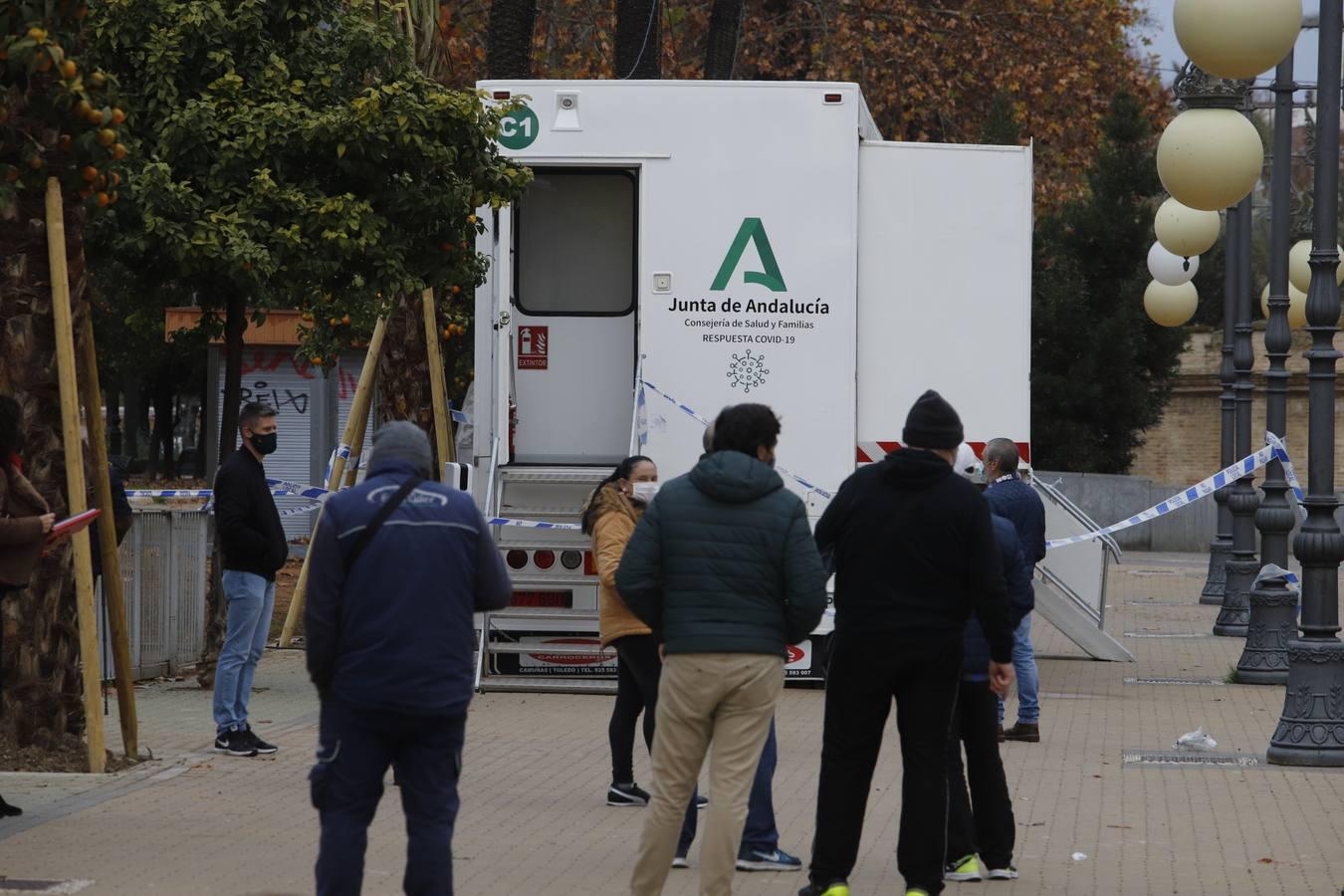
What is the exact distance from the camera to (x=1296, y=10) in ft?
34.7

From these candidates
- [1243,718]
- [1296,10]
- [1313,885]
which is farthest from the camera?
[1243,718]

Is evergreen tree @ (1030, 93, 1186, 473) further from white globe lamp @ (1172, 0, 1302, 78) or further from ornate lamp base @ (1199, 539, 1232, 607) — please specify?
white globe lamp @ (1172, 0, 1302, 78)

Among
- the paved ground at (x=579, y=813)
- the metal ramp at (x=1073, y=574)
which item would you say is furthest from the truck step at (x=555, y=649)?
the metal ramp at (x=1073, y=574)

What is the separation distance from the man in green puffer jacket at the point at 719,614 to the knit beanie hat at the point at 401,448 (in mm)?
928

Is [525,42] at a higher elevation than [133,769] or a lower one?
higher

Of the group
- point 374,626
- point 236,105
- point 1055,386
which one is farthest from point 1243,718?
point 1055,386

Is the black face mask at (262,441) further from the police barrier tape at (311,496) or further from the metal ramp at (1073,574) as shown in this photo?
the metal ramp at (1073,574)

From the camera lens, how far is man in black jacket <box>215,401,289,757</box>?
10109 mm

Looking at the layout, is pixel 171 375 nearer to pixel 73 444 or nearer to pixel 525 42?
pixel 525 42

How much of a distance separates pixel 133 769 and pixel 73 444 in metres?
1.65

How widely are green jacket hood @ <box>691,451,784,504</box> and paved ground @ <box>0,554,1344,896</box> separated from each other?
5.61 ft

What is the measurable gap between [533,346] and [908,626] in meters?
7.51

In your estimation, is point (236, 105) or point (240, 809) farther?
point (236, 105)

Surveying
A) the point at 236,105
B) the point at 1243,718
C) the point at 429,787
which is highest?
the point at 236,105
